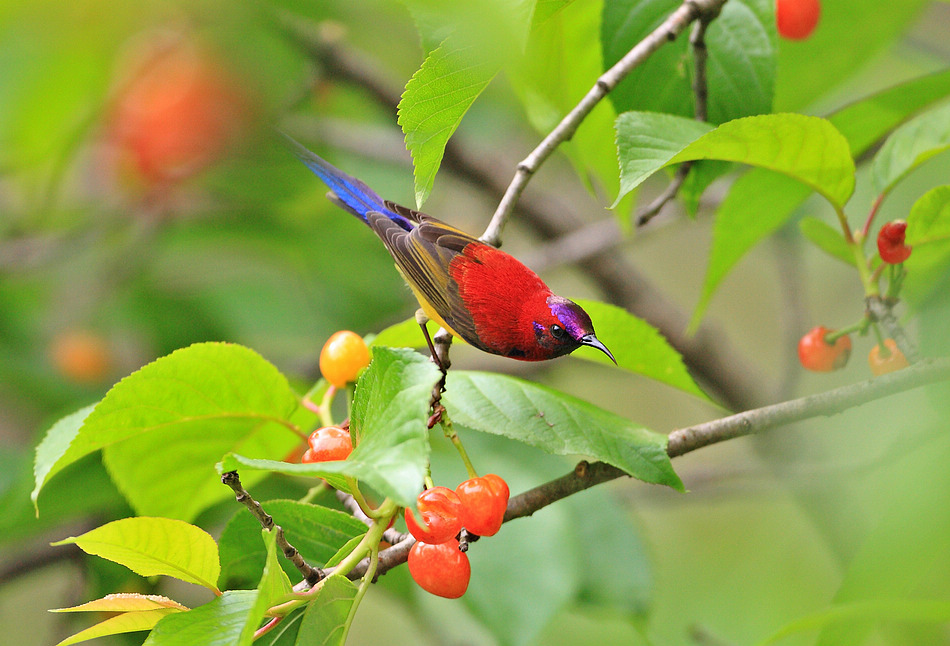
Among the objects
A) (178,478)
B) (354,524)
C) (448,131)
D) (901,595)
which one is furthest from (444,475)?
(901,595)

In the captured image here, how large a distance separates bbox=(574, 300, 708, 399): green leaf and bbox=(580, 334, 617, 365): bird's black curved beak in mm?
47

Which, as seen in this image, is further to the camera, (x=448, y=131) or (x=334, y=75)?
(x=334, y=75)

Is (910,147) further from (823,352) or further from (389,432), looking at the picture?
(389,432)

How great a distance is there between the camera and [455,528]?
96cm

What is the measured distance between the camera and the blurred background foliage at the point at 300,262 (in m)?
1.70

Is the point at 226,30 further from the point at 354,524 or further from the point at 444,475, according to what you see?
the point at 354,524

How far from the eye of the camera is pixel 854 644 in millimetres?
788

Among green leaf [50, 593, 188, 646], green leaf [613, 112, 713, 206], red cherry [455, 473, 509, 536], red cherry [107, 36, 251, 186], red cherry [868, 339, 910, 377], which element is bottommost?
red cherry [868, 339, 910, 377]

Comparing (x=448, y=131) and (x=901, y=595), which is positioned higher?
(x=448, y=131)

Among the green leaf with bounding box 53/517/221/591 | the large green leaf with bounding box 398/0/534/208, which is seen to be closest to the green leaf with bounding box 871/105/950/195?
the large green leaf with bounding box 398/0/534/208

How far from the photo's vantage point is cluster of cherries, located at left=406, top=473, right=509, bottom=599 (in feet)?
3.18

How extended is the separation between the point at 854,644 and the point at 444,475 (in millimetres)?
1216

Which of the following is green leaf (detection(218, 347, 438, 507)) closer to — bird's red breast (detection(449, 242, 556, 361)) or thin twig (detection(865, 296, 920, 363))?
bird's red breast (detection(449, 242, 556, 361))

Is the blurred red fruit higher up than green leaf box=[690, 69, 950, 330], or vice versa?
the blurred red fruit
